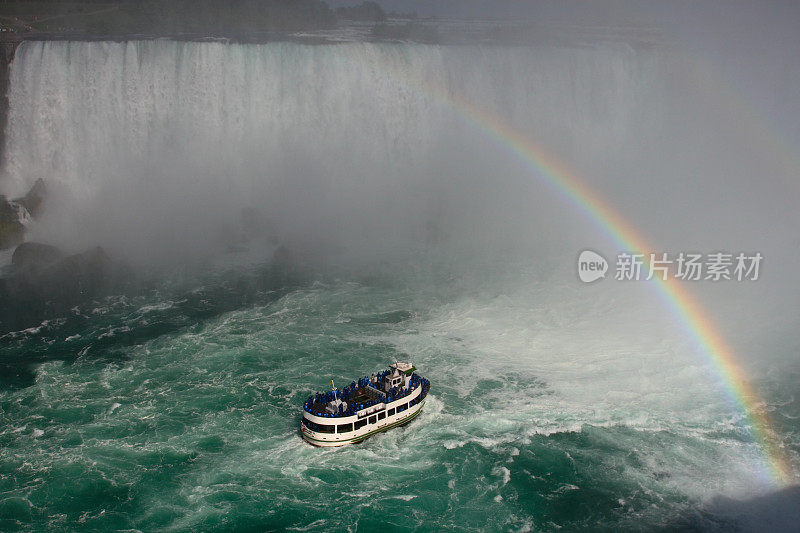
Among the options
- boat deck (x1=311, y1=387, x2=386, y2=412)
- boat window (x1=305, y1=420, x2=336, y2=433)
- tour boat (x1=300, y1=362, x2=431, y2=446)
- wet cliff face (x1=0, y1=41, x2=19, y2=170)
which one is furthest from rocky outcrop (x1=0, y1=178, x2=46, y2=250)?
boat window (x1=305, y1=420, x2=336, y2=433)

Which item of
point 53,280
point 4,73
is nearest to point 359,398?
point 53,280

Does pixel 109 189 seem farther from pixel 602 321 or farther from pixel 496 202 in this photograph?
pixel 602 321

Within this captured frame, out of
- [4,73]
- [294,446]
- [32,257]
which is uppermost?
[4,73]

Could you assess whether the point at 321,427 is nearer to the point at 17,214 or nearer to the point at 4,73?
the point at 17,214

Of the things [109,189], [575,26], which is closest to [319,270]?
[109,189]

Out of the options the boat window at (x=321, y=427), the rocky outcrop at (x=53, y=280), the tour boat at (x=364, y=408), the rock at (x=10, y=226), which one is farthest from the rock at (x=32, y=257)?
the boat window at (x=321, y=427)

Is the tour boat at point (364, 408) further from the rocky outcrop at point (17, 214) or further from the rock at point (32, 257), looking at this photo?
the rocky outcrop at point (17, 214)

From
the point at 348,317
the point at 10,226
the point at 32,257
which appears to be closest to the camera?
the point at 348,317
